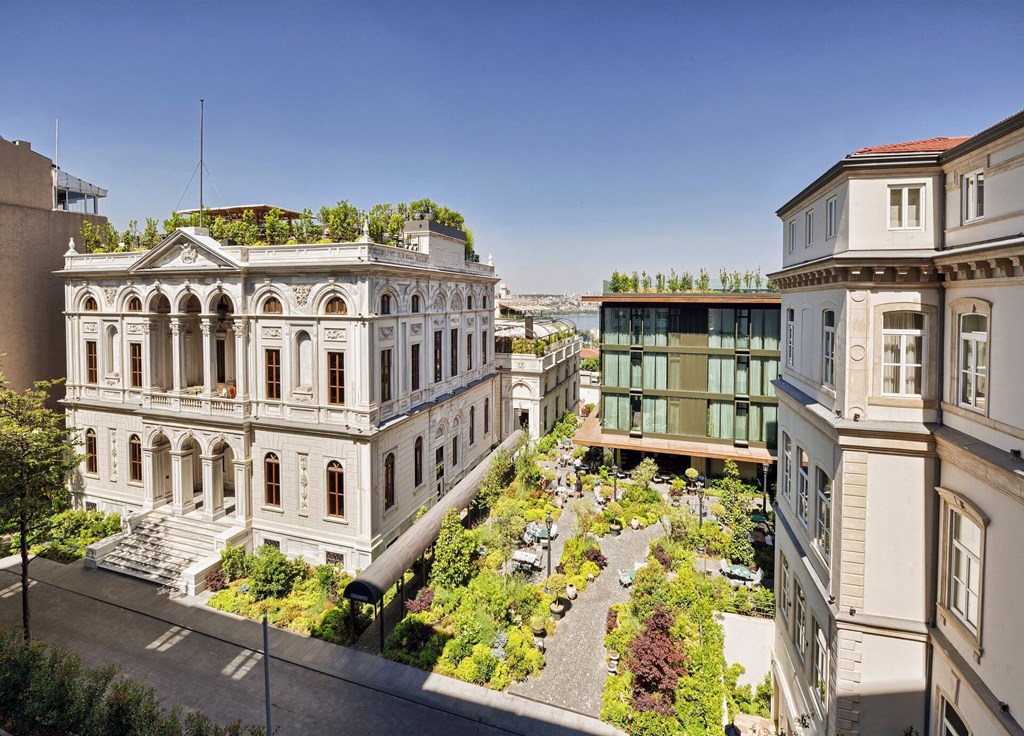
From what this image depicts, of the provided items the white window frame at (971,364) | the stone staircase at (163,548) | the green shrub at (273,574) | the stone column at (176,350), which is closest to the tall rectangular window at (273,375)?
the stone column at (176,350)

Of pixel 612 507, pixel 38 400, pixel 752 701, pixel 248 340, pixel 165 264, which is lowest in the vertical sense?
pixel 752 701

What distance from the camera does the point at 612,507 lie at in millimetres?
31656

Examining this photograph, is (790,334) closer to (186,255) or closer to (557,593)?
(557,593)

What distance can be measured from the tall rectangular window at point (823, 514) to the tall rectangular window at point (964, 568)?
2594mm

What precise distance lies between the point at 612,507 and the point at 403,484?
42.3ft

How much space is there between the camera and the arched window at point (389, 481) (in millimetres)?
25556

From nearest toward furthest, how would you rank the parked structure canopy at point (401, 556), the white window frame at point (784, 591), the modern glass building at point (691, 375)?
the white window frame at point (784, 591) → the parked structure canopy at point (401, 556) → the modern glass building at point (691, 375)

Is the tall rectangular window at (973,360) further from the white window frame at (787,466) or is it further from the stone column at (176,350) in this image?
the stone column at (176,350)

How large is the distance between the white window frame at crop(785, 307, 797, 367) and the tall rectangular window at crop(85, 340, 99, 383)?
117 ft

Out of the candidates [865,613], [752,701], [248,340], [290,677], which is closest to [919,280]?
[865,613]

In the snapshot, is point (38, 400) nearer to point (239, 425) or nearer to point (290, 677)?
point (239, 425)

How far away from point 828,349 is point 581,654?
13.7 meters

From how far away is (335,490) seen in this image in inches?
963

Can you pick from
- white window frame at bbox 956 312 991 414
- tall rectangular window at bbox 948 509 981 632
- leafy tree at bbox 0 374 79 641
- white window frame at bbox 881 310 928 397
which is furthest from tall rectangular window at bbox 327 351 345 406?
tall rectangular window at bbox 948 509 981 632
